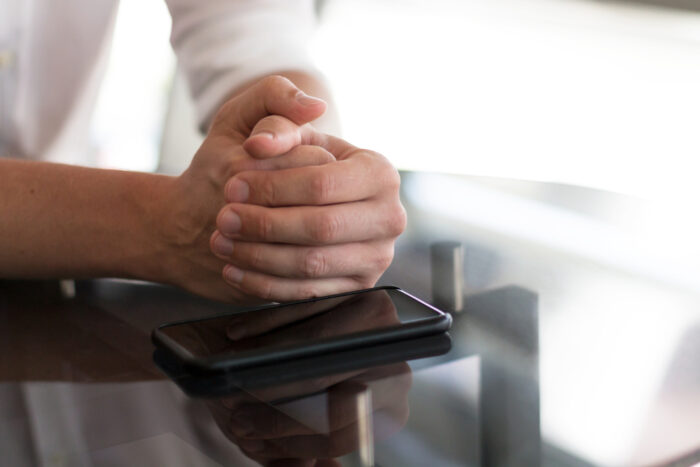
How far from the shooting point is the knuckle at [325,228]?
22.5 inches

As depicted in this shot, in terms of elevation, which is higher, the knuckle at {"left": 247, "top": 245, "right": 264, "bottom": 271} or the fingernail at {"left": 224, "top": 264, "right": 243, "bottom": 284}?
the knuckle at {"left": 247, "top": 245, "right": 264, "bottom": 271}

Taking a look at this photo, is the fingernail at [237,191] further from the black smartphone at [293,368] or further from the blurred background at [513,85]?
the blurred background at [513,85]

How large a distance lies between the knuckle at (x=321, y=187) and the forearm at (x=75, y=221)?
7.0 inches

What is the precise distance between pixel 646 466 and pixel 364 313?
0.67ft

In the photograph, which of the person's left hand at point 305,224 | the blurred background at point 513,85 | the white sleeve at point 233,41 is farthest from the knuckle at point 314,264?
the blurred background at point 513,85

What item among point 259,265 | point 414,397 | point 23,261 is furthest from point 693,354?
point 23,261

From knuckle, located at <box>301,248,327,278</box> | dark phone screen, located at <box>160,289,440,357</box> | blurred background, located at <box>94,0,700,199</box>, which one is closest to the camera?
dark phone screen, located at <box>160,289,440,357</box>

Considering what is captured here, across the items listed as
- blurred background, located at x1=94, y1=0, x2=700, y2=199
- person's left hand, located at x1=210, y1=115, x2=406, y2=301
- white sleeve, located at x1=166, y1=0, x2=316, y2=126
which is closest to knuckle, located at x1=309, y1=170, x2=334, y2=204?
person's left hand, located at x1=210, y1=115, x2=406, y2=301

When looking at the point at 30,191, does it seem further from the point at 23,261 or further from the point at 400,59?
the point at 400,59

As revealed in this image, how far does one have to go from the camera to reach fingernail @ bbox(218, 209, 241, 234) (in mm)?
583

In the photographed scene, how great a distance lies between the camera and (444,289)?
23.5 inches

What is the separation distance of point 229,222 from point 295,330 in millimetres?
146

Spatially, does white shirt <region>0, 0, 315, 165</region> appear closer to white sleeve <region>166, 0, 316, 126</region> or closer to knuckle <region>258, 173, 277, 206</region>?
white sleeve <region>166, 0, 316, 126</region>

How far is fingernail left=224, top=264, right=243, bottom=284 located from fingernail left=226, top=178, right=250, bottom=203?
0.17 ft
